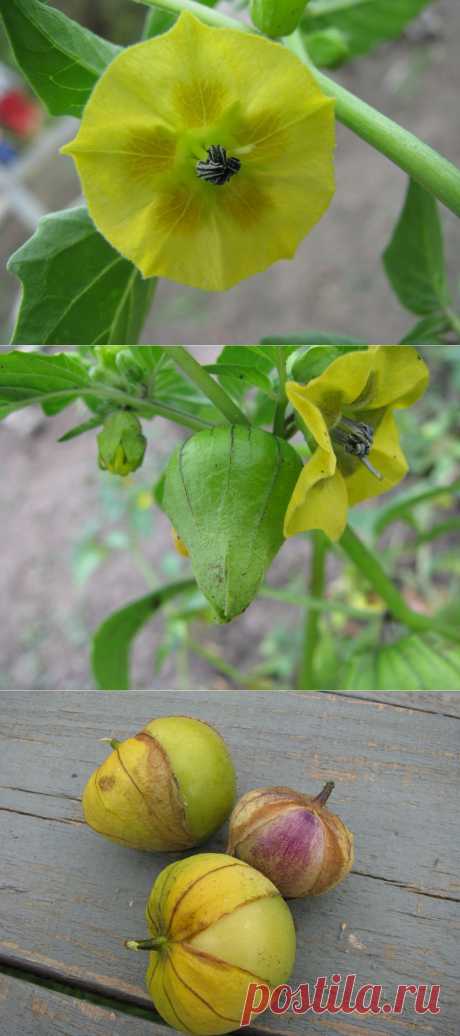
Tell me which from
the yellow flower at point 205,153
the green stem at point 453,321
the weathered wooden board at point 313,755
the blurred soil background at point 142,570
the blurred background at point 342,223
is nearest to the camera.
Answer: the yellow flower at point 205,153

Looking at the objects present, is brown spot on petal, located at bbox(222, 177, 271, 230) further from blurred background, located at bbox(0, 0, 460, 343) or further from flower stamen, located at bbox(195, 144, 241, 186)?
blurred background, located at bbox(0, 0, 460, 343)

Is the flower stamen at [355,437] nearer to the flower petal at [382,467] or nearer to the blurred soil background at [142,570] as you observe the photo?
the flower petal at [382,467]

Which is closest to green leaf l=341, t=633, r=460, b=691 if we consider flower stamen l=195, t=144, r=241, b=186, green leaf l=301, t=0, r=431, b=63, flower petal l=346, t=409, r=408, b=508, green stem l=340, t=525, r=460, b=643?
green stem l=340, t=525, r=460, b=643

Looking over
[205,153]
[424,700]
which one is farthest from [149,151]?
[424,700]

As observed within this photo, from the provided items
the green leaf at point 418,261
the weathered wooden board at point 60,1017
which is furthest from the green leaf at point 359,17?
the weathered wooden board at point 60,1017

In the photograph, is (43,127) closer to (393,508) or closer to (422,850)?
(393,508)

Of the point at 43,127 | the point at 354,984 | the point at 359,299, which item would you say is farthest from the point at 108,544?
the point at 43,127

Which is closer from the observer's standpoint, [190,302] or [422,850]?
[422,850]
